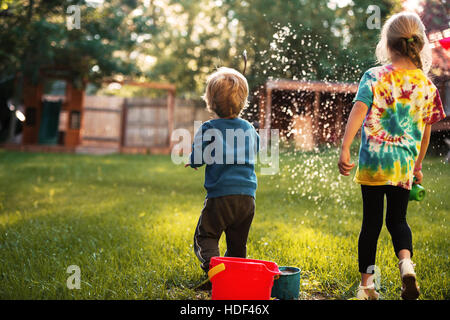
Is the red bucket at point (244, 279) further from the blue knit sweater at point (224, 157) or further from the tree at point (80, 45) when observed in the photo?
the tree at point (80, 45)

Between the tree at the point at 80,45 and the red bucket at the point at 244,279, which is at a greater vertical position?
the tree at the point at 80,45

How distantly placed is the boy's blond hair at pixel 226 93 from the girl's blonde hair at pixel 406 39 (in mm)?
755

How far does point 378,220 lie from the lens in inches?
85.8

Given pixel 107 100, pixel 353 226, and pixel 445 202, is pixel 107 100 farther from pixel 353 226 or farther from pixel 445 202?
pixel 445 202

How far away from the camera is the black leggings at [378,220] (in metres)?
2.17

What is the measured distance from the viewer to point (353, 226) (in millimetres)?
3826

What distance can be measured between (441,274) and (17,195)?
4.85m

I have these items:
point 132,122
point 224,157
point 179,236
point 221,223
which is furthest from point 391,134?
point 132,122

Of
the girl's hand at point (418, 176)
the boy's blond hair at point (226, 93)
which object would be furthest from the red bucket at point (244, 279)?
the girl's hand at point (418, 176)

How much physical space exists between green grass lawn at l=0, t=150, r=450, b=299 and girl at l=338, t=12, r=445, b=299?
0.35 meters

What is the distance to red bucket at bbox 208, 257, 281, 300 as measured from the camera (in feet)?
6.50

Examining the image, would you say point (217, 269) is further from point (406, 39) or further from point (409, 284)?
Answer: point (406, 39)

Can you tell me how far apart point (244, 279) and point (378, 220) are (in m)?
0.72
